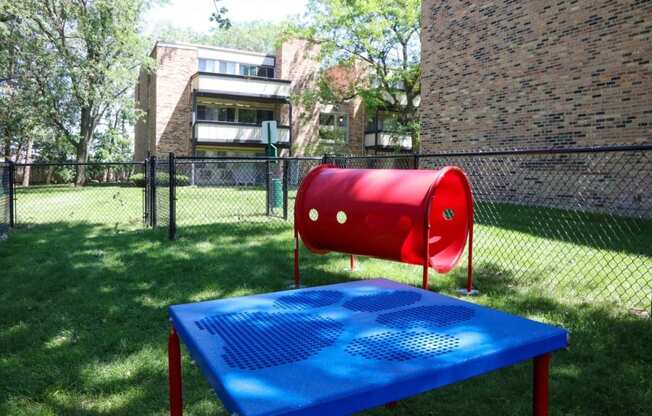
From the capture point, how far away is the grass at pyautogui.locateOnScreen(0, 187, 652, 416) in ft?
10.2

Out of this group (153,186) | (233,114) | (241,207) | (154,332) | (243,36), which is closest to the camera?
(154,332)

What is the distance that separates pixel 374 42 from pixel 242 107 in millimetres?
10156

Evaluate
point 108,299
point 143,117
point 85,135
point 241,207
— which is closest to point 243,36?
point 143,117

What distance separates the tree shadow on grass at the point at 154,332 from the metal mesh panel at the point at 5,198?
2.20m

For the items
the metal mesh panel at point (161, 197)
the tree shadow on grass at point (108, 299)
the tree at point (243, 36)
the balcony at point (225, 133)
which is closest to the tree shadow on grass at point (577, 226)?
the tree shadow on grass at point (108, 299)

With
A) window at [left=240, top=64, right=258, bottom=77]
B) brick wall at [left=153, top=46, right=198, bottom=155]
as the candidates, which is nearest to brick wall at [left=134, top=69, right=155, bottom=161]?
brick wall at [left=153, top=46, right=198, bottom=155]

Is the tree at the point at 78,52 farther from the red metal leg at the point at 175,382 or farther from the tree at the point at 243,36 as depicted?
the tree at the point at 243,36

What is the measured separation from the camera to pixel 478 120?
1562 cm

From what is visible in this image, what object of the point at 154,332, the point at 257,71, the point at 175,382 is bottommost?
the point at 154,332

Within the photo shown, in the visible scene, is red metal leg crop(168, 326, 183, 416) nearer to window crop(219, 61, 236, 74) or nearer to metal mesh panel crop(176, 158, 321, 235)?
metal mesh panel crop(176, 158, 321, 235)

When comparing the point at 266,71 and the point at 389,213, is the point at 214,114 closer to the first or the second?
the point at 266,71

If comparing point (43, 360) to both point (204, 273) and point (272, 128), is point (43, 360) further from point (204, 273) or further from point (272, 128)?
point (272, 128)

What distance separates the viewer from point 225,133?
29.2 meters

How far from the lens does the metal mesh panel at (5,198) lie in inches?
367
